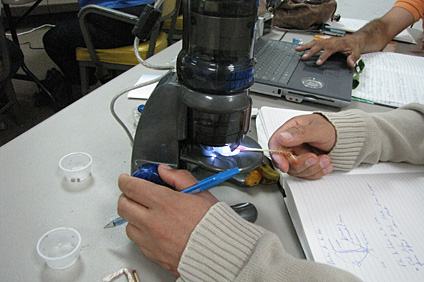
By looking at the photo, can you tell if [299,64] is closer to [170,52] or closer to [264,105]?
[264,105]

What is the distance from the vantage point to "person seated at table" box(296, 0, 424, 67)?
1062 millimetres

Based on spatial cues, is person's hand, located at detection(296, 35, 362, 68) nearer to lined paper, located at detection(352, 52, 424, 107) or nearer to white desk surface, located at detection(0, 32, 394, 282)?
lined paper, located at detection(352, 52, 424, 107)

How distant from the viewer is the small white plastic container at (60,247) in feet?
1.38

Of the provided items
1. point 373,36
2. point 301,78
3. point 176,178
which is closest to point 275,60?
point 301,78

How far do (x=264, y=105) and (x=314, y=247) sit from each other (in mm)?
495

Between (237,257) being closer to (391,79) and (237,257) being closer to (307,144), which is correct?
(307,144)

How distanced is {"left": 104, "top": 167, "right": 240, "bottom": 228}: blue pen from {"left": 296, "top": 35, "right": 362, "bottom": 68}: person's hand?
28.8 inches

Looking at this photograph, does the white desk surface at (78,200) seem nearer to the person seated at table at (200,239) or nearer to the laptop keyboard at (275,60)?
the person seated at table at (200,239)

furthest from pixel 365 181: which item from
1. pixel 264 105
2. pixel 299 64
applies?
pixel 299 64

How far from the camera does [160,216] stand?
435 millimetres

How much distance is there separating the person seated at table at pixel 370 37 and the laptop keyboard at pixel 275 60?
1.9 inches

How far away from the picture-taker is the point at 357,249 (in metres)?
0.48

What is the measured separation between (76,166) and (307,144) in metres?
0.50

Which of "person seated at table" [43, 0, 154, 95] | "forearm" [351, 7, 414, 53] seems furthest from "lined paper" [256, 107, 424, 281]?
"person seated at table" [43, 0, 154, 95]
